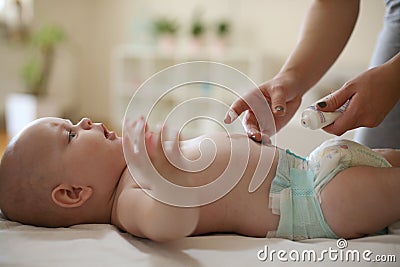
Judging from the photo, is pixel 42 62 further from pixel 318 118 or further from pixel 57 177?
pixel 318 118

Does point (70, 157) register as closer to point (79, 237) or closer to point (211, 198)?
point (79, 237)

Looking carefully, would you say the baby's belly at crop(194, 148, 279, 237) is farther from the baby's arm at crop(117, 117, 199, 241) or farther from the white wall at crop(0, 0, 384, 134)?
the white wall at crop(0, 0, 384, 134)

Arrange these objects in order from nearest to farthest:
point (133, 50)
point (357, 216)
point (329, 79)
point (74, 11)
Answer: point (357, 216)
point (329, 79)
point (133, 50)
point (74, 11)

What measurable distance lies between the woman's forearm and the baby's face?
1.58 ft

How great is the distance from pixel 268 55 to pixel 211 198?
3188 millimetres

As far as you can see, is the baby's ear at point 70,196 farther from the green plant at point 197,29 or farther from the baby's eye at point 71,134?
the green plant at point 197,29

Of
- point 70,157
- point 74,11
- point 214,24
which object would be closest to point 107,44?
point 74,11

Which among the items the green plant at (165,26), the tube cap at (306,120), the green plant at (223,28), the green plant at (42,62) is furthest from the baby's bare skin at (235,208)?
the green plant at (42,62)

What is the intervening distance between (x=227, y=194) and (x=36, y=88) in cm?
376

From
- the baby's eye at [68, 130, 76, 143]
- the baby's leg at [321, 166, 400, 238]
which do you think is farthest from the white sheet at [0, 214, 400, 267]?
the baby's eye at [68, 130, 76, 143]

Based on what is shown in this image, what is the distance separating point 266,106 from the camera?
3.76ft

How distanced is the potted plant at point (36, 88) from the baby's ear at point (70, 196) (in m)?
3.41

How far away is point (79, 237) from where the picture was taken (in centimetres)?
89

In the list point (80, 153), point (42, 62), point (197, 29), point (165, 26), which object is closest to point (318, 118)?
point (80, 153)
